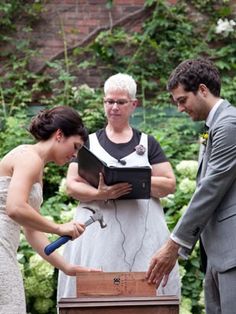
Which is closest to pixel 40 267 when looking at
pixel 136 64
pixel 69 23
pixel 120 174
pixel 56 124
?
pixel 120 174

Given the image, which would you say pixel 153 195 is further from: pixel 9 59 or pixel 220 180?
pixel 9 59

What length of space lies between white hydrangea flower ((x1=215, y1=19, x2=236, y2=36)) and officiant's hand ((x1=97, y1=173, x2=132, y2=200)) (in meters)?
3.74

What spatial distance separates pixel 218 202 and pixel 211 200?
1.5 inches

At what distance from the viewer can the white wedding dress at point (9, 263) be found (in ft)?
9.23

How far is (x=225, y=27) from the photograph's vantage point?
682cm

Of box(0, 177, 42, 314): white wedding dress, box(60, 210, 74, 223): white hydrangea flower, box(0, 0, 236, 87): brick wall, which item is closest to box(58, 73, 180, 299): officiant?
box(0, 177, 42, 314): white wedding dress

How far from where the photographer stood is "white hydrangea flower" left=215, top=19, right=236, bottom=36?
22.3 feet

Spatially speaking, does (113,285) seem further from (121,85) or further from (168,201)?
(168,201)

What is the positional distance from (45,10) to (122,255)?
13.1 feet

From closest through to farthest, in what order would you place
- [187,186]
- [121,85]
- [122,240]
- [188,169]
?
1. [122,240]
2. [121,85]
3. [187,186]
4. [188,169]

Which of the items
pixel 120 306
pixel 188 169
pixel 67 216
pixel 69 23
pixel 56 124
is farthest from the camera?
pixel 69 23

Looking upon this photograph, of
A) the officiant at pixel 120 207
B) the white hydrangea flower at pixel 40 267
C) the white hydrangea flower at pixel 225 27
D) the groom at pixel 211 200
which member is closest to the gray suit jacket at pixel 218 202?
the groom at pixel 211 200

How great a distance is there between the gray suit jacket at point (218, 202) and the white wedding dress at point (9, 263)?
68 centimetres

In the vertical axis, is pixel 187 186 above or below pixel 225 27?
below
